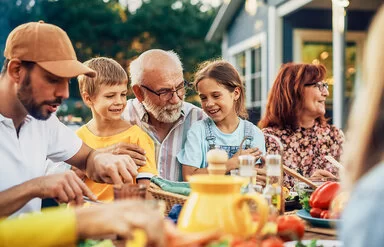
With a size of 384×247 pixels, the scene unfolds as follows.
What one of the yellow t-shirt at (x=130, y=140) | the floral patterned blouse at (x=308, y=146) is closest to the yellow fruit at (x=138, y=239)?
the yellow t-shirt at (x=130, y=140)

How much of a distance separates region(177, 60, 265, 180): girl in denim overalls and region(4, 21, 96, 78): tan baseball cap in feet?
3.99

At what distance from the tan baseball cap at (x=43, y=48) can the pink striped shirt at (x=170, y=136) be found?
4.34ft

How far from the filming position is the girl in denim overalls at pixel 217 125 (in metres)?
3.24

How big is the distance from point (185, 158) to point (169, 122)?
32 centimetres

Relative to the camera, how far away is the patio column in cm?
707

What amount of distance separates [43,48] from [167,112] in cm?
133

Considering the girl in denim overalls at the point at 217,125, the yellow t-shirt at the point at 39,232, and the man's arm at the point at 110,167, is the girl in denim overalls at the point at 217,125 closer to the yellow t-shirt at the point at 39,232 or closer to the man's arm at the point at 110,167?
the man's arm at the point at 110,167

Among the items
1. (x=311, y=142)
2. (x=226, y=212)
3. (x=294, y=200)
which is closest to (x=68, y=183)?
(x=226, y=212)

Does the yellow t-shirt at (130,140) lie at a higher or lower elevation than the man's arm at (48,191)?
higher

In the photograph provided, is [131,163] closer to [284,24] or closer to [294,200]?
[294,200]

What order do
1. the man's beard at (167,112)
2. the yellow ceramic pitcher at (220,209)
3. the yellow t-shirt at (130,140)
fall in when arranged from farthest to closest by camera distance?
1. the man's beard at (167,112)
2. the yellow t-shirt at (130,140)
3. the yellow ceramic pitcher at (220,209)

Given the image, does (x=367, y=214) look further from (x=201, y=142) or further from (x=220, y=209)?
(x=201, y=142)

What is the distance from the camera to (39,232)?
105 centimetres

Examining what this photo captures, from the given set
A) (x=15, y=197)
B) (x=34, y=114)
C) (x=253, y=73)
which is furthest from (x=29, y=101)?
(x=253, y=73)
